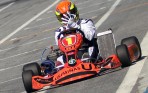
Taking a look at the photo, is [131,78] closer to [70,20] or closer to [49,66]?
[49,66]

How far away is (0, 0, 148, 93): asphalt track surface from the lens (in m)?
11.8

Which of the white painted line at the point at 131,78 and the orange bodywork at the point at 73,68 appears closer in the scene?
the white painted line at the point at 131,78

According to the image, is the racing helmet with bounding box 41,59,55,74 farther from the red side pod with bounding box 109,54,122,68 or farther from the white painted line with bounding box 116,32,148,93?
the white painted line with bounding box 116,32,148,93

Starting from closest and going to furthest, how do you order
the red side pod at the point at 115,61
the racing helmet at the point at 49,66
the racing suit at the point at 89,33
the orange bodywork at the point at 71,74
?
the orange bodywork at the point at 71,74, the red side pod at the point at 115,61, the racing helmet at the point at 49,66, the racing suit at the point at 89,33

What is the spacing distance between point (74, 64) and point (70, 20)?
150 centimetres

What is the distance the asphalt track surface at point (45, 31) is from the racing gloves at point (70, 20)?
5.41 feet

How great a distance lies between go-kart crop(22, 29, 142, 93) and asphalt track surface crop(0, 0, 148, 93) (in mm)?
194

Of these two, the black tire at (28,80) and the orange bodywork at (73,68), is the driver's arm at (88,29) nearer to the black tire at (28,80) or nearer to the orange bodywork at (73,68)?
the orange bodywork at (73,68)

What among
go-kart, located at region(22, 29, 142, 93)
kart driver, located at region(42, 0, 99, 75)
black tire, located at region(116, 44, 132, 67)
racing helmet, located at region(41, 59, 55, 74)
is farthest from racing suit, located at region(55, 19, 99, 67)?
black tire, located at region(116, 44, 132, 67)

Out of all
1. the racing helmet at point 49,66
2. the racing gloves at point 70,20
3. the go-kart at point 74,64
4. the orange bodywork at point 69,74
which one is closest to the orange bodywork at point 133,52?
the go-kart at point 74,64

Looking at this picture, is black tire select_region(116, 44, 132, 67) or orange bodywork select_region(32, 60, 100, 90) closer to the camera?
orange bodywork select_region(32, 60, 100, 90)

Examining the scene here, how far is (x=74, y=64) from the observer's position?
12.0 meters

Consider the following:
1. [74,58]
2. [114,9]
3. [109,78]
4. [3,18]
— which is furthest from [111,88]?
[3,18]

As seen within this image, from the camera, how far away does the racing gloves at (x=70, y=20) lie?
13.2 meters
